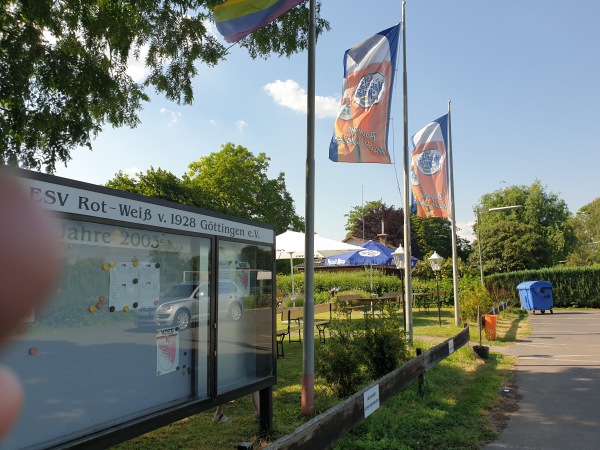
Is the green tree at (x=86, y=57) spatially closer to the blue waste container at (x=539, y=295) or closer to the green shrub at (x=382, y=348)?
the green shrub at (x=382, y=348)

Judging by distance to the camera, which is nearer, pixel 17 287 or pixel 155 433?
pixel 17 287

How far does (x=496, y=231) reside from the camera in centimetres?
4847

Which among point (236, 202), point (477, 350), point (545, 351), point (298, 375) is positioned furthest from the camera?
point (236, 202)

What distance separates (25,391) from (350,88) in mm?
7866

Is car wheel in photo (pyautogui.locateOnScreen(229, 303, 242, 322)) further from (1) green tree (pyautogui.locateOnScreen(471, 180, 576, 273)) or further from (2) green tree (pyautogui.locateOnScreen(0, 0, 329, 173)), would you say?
(1) green tree (pyautogui.locateOnScreen(471, 180, 576, 273))

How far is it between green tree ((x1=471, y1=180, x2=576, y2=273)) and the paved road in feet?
111

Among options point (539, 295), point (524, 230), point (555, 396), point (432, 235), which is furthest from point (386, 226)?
point (555, 396)

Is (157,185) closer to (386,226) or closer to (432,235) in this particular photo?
(386,226)

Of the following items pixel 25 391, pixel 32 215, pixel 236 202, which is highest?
pixel 236 202

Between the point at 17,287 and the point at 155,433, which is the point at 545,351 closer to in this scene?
the point at 155,433

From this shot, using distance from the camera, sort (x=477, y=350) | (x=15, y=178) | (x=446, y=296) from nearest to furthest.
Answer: (x=15, y=178), (x=477, y=350), (x=446, y=296)

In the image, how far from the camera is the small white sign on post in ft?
16.9

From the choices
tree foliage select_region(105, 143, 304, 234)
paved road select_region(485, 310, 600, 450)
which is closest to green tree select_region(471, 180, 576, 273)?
tree foliage select_region(105, 143, 304, 234)

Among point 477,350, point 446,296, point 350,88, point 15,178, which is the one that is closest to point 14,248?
point 15,178
